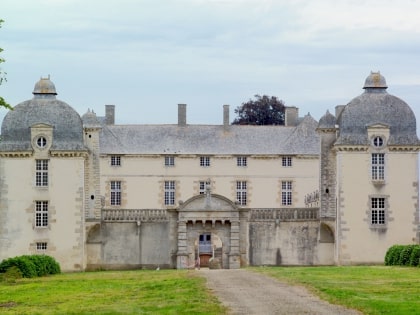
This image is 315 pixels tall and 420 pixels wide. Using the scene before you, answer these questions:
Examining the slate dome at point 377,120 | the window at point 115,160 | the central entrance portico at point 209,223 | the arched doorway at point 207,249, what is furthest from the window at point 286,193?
the central entrance portico at point 209,223

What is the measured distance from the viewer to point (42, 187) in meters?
58.9

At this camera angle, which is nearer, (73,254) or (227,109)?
(73,254)

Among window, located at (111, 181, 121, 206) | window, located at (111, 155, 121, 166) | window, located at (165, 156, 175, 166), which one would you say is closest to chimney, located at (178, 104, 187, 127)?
window, located at (165, 156, 175, 166)

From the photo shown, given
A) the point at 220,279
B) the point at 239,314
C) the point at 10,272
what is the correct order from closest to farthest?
the point at 239,314 → the point at 220,279 → the point at 10,272

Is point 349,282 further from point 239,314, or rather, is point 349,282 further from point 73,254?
point 73,254

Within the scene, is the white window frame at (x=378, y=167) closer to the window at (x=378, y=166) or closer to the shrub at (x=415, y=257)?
the window at (x=378, y=166)

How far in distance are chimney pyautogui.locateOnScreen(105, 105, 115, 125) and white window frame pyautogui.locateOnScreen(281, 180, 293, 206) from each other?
1254cm

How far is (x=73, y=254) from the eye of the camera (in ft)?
192

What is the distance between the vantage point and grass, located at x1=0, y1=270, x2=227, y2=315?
27531mm

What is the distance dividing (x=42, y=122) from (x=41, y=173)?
2581 mm

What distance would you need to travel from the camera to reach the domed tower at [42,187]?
192ft

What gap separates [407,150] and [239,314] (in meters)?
34.8

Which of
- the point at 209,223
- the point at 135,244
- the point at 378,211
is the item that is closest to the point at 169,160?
the point at 135,244

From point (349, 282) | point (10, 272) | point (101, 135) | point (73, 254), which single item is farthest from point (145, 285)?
point (101, 135)
